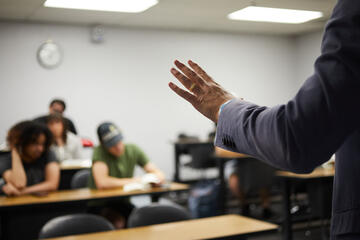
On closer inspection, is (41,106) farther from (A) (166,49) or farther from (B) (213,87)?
(B) (213,87)

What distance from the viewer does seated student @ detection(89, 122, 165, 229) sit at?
3361 mm

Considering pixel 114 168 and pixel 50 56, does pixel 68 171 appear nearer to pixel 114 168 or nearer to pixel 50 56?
pixel 114 168

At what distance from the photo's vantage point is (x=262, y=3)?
1.05 m

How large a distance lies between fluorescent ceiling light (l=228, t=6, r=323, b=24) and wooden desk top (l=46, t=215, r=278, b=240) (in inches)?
39.3

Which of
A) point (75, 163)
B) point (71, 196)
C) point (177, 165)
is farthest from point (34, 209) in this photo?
point (177, 165)

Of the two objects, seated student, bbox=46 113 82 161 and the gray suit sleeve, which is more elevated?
the gray suit sleeve

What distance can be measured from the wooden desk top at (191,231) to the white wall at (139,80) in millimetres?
3961

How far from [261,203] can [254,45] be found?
2.24m

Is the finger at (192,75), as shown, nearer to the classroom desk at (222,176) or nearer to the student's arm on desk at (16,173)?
the student's arm on desk at (16,173)

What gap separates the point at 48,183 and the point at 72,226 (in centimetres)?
131

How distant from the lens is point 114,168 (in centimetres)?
357

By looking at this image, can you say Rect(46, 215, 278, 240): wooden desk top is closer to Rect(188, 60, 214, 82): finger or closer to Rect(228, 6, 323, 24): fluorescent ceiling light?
Rect(228, 6, 323, 24): fluorescent ceiling light

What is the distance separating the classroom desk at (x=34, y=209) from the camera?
2.87 metres

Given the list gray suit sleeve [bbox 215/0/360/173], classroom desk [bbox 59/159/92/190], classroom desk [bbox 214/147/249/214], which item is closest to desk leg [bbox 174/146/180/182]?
classroom desk [bbox 214/147/249/214]
